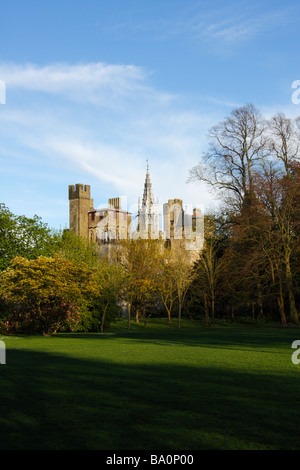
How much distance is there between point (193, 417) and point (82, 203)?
266 ft

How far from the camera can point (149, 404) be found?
7586mm

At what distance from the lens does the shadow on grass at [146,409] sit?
18.6 feet

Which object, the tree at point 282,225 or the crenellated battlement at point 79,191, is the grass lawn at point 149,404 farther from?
the crenellated battlement at point 79,191

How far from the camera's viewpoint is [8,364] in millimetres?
12250

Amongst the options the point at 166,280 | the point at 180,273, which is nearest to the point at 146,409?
the point at 180,273

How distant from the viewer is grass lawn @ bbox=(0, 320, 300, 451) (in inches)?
225

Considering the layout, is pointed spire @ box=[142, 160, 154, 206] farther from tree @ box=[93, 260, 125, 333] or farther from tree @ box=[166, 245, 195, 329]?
tree @ box=[93, 260, 125, 333]

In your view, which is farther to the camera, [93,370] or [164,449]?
[93,370]

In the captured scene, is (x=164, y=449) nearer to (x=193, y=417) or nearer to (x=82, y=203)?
(x=193, y=417)

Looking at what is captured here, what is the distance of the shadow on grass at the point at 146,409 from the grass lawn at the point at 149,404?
0.5 inches

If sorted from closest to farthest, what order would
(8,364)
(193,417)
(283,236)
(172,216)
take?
1. (193,417)
2. (8,364)
3. (283,236)
4. (172,216)

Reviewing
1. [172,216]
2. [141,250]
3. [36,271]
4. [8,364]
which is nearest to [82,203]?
[172,216]

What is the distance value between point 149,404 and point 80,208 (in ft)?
262

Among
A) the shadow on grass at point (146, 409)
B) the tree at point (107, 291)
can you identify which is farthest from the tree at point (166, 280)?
the shadow on grass at point (146, 409)
